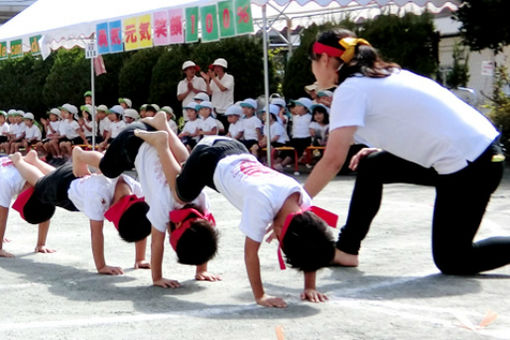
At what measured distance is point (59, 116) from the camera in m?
18.9

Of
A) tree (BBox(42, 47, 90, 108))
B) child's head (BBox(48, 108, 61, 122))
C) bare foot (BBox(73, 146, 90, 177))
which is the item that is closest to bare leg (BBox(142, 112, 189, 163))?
bare foot (BBox(73, 146, 90, 177))

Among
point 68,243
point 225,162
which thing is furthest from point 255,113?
point 225,162

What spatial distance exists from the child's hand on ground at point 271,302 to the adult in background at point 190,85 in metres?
11.8

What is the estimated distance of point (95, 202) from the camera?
18.7 ft

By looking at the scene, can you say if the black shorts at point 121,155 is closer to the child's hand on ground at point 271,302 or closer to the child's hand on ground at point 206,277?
the child's hand on ground at point 206,277

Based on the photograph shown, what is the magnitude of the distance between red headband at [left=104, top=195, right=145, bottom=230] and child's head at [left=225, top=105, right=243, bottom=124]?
8915 millimetres

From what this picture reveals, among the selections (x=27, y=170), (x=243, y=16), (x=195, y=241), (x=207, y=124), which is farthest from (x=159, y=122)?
(x=207, y=124)

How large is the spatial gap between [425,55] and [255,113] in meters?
3.03

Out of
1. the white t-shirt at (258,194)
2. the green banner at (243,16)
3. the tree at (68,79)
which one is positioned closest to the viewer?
the white t-shirt at (258,194)

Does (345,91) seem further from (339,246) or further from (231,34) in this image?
(231,34)

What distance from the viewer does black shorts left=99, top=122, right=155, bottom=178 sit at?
564 centimetres

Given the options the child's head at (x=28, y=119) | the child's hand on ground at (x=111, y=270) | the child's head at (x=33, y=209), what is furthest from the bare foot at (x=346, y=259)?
the child's head at (x=28, y=119)

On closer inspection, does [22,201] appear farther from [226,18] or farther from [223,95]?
[223,95]

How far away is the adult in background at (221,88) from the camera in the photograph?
15680 millimetres
